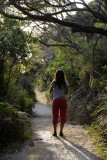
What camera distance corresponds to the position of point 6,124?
4.87 m

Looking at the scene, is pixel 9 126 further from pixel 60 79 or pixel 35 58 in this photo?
pixel 35 58

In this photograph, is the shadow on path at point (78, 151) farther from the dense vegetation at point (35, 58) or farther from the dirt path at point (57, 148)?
the dense vegetation at point (35, 58)

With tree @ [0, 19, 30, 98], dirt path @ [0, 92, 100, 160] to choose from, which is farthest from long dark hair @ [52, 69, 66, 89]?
tree @ [0, 19, 30, 98]


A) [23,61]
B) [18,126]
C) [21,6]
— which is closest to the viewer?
[18,126]

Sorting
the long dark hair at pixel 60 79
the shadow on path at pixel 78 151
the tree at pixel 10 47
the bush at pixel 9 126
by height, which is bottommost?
the shadow on path at pixel 78 151

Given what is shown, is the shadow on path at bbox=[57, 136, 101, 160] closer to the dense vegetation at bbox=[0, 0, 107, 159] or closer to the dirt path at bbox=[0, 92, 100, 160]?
the dirt path at bbox=[0, 92, 100, 160]

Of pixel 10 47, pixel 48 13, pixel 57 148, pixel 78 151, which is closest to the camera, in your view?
pixel 78 151

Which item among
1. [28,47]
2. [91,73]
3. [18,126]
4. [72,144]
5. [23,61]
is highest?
[28,47]

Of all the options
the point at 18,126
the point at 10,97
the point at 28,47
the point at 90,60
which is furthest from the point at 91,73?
the point at 18,126

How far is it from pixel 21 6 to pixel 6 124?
3.30m

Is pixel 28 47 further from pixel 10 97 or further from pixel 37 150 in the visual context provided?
pixel 37 150

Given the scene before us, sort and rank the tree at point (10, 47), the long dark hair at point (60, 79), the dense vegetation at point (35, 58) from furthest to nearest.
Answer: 1. the tree at point (10, 47)
2. the long dark hair at point (60, 79)
3. the dense vegetation at point (35, 58)

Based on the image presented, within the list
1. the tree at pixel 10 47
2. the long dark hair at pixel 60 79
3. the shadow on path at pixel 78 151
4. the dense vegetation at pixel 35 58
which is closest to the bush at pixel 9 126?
the dense vegetation at pixel 35 58

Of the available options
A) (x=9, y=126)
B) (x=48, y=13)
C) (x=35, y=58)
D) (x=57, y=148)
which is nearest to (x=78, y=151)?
(x=57, y=148)
